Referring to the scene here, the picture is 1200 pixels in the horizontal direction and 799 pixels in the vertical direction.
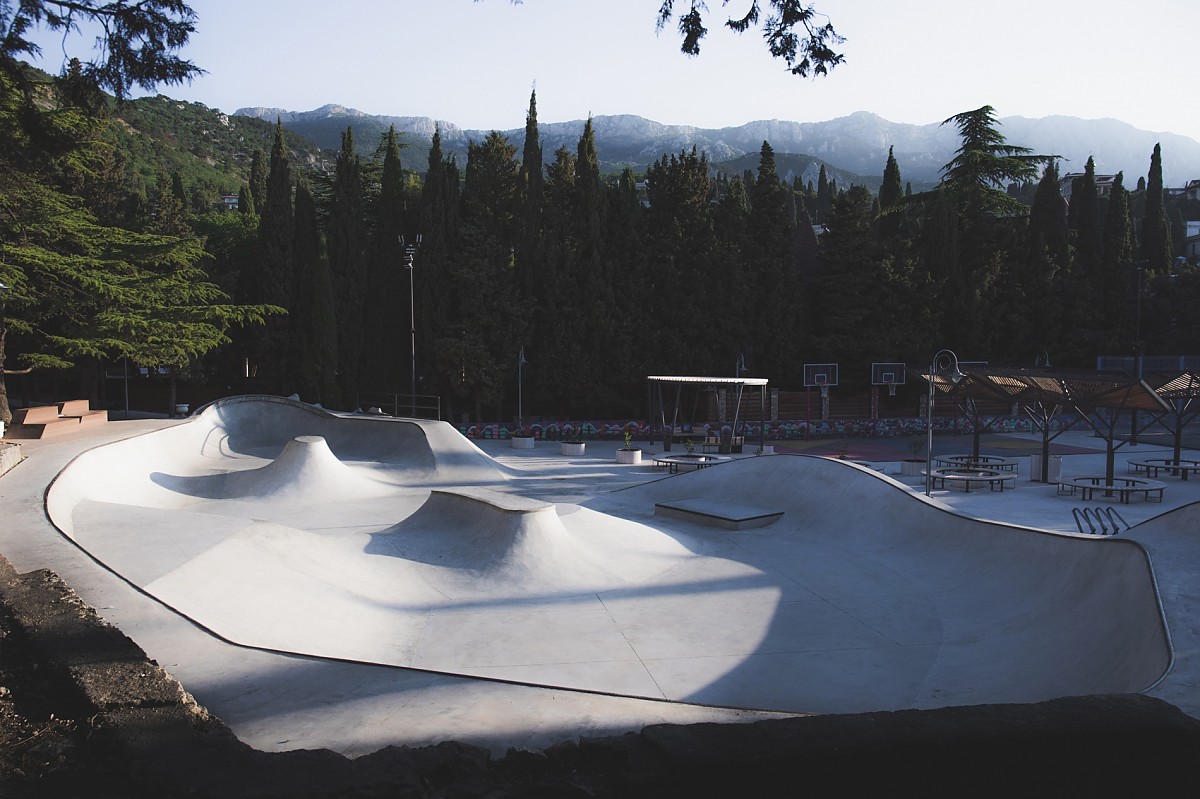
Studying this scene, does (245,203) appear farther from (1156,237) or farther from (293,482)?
(1156,237)

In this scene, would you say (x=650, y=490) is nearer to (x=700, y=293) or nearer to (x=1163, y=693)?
(x=1163, y=693)

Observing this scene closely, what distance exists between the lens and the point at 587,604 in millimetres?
9797

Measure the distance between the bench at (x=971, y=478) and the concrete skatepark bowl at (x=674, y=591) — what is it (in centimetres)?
538

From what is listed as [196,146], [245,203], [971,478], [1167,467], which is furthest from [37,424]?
[196,146]

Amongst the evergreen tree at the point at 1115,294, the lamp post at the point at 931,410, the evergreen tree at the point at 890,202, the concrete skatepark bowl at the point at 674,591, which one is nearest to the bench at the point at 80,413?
the concrete skatepark bowl at the point at 674,591

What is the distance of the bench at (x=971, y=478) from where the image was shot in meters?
19.1

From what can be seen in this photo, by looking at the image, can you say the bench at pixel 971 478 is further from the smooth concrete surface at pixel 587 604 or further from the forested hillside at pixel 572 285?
the forested hillside at pixel 572 285

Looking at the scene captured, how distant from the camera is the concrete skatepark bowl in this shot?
7320mm

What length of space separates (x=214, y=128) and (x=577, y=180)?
506 ft

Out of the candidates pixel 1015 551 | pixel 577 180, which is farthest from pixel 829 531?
pixel 577 180

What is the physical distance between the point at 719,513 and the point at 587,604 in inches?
215

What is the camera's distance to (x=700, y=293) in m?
37.3

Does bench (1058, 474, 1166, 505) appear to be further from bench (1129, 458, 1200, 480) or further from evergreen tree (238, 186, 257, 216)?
evergreen tree (238, 186, 257, 216)

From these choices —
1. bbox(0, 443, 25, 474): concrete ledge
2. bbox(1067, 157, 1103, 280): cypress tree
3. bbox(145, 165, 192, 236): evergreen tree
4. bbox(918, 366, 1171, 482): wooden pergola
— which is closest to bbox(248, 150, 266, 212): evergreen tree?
bbox(145, 165, 192, 236): evergreen tree
